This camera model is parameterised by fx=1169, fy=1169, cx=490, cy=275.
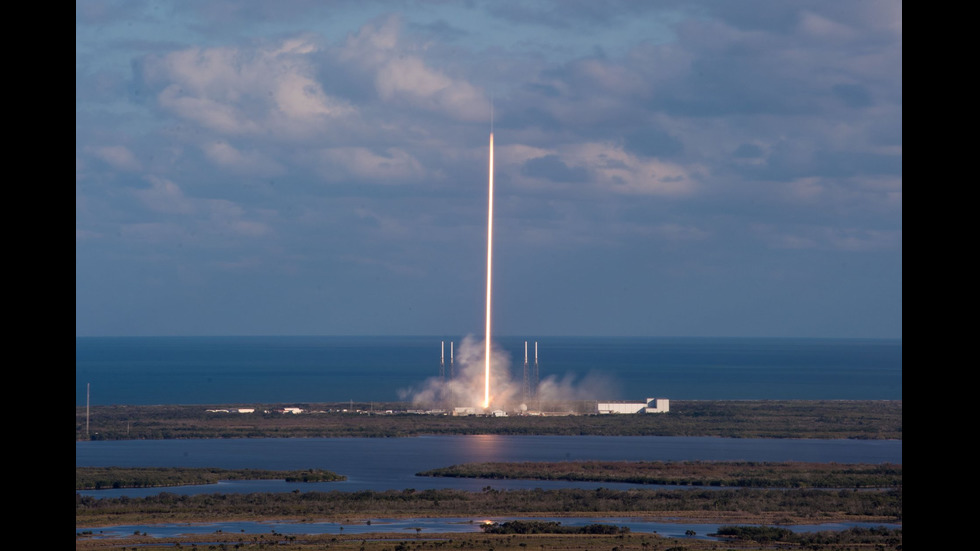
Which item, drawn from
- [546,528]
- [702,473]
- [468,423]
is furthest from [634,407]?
[546,528]

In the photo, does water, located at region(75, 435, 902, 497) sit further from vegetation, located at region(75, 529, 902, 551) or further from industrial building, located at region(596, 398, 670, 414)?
industrial building, located at region(596, 398, 670, 414)

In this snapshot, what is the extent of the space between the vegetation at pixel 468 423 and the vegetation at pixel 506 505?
115 feet

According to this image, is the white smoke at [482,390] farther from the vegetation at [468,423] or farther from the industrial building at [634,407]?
the industrial building at [634,407]

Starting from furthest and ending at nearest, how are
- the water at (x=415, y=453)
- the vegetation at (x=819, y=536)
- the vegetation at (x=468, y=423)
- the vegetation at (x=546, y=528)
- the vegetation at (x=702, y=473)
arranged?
the vegetation at (x=468, y=423)
the vegetation at (x=702, y=473)
the water at (x=415, y=453)
the vegetation at (x=546, y=528)
the vegetation at (x=819, y=536)

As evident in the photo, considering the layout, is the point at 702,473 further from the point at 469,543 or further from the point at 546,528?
the point at 469,543

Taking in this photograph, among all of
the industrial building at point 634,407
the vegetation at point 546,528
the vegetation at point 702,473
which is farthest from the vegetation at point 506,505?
the industrial building at point 634,407

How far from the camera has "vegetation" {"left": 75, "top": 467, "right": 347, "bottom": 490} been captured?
63125mm

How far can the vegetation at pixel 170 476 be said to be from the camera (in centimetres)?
6312

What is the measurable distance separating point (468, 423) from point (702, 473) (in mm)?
35270

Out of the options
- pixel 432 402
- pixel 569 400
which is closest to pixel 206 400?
pixel 432 402
